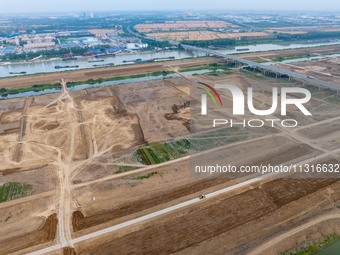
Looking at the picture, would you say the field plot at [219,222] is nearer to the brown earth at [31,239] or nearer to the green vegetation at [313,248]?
the green vegetation at [313,248]

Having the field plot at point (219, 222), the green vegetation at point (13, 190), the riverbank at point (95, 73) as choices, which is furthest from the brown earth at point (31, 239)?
the riverbank at point (95, 73)

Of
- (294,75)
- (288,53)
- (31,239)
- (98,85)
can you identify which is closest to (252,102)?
(294,75)

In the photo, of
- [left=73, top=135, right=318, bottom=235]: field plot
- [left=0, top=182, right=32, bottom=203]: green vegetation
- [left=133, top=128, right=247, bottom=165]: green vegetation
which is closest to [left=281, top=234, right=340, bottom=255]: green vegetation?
[left=73, top=135, right=318, bottom=235]: field plot

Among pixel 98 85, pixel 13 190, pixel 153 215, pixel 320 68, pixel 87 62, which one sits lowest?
pixel 153 215

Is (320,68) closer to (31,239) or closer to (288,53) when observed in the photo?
(288,53)

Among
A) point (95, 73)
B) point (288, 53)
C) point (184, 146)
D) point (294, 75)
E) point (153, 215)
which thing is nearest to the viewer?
point (153, 215)
